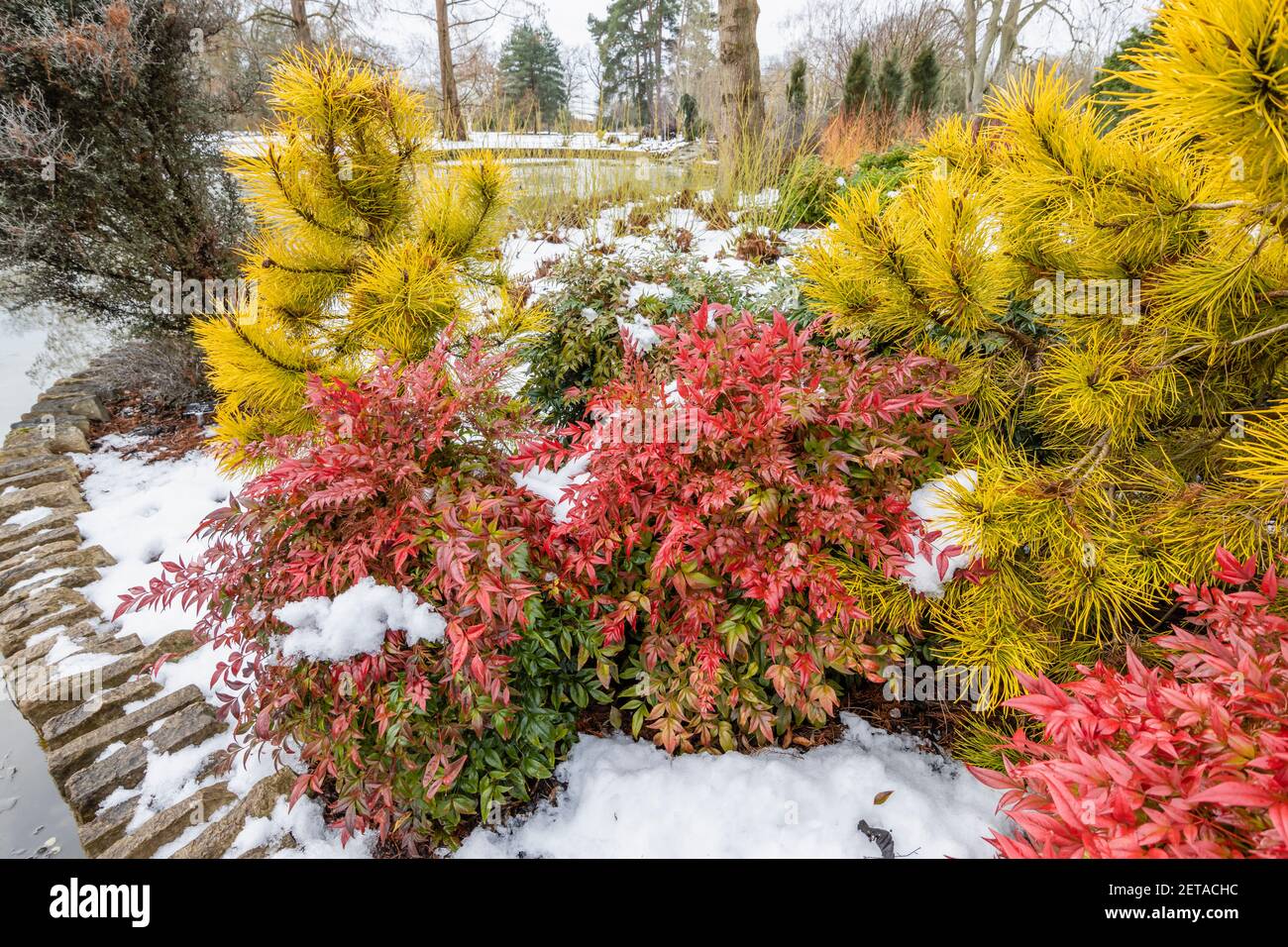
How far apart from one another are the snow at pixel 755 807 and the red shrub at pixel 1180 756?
538 millimetres

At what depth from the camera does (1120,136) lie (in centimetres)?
134

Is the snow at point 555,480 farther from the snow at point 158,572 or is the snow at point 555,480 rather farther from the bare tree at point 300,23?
the bare tree at point 300,23

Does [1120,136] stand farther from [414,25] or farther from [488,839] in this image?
[414,25]

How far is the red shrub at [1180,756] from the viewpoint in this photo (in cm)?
82

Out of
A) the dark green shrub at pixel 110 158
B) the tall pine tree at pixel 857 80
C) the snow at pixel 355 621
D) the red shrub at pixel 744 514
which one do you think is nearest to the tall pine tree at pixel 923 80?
the tall pine tree at pixel 857 80

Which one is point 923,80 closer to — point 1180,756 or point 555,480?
point 555,480

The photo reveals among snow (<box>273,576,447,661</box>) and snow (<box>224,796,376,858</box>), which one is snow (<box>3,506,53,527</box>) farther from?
snow (<box>273,576,447,661</box>)

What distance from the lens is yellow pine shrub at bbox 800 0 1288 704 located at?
1.26m

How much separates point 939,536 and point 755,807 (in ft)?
3.11

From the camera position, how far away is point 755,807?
1656 mm

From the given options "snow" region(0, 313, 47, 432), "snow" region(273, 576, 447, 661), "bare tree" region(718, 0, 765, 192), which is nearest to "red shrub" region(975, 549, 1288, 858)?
"snow" region(273, 576, 447, 661)

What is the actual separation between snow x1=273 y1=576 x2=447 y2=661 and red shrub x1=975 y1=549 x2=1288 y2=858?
132 cm

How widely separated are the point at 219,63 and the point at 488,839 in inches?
209

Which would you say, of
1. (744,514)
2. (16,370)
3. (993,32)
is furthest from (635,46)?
(744,514)
